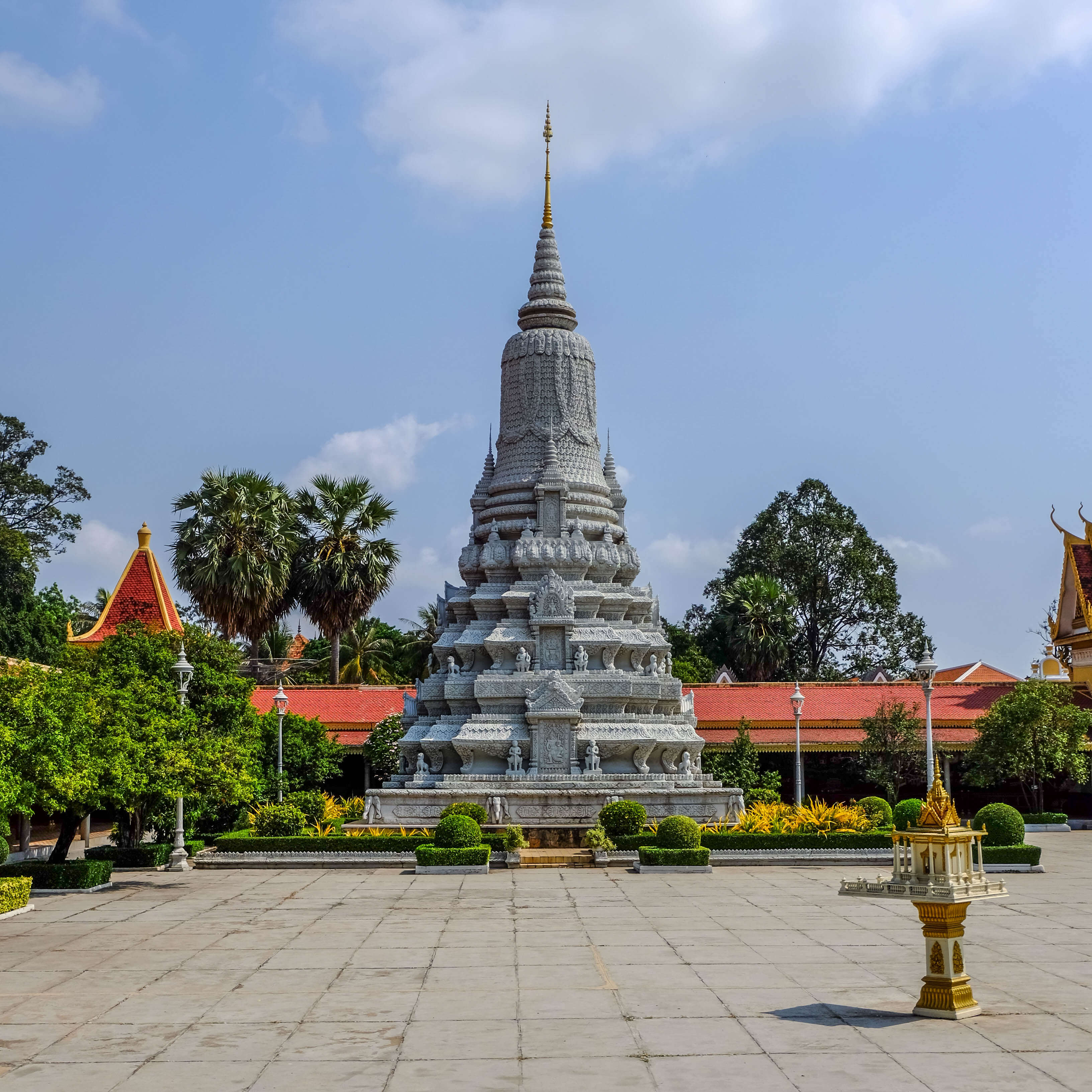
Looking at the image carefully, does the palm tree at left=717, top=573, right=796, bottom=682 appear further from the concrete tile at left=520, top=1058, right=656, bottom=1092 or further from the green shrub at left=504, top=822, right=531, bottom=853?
the concrete tile at left=520, top=1058, right=656, bottom=1092

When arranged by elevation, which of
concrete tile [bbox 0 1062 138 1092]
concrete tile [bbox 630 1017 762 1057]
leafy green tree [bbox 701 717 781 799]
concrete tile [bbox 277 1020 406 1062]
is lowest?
concrete tile [bbox 0 1062 138 1092]

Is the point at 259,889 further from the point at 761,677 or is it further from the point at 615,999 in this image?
the point at 761,677

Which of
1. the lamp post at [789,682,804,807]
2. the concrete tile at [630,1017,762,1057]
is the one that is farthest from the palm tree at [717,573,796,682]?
the concrete tile at [630,1017,762,1057]

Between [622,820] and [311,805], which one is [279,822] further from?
[622,820]

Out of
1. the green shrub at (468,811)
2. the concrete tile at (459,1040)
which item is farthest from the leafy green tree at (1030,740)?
the concrete tile at (459,1040)

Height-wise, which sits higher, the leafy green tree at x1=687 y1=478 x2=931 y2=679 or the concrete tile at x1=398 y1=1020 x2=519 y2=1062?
the leafy green tree at x1=687 y1=478 x2=931 y2=679

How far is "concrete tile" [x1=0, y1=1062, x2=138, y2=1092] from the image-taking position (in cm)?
Result: 1184

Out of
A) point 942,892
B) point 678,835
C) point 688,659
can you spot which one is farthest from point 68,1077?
point 688,659

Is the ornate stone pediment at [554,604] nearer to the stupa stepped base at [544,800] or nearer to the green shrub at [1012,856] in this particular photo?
the stupa stepped base at [544,800]

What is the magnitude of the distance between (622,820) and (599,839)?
972 mm

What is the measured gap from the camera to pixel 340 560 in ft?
191

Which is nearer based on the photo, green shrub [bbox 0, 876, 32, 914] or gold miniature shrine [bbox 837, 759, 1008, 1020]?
gold miniature shrine [bbox 837, 759, 1008, 1020]

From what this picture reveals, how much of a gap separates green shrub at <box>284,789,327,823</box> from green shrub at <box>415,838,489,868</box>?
7.64 metres

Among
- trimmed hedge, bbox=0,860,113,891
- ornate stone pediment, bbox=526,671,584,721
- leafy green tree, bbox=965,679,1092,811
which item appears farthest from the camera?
leafy green tree, bbox=965,679,1092,811
